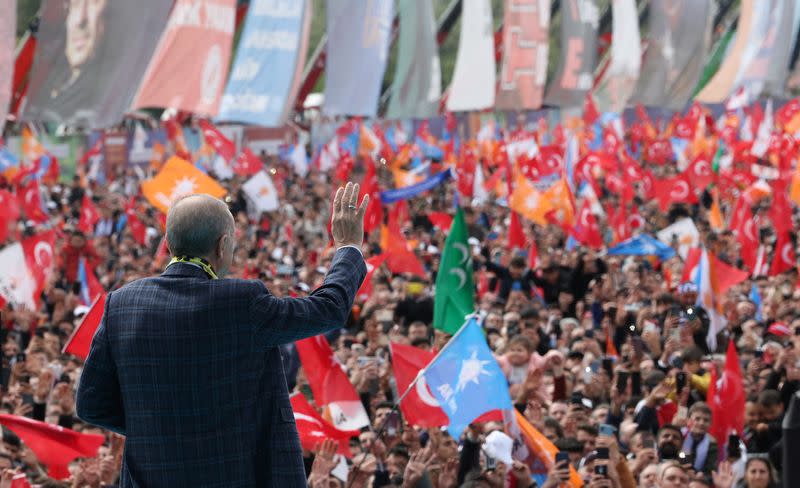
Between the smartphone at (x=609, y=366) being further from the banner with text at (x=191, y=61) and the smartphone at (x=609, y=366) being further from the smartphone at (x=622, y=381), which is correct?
the banner with text at (x=191, y=61)

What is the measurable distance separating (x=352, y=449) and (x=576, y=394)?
1701 mm

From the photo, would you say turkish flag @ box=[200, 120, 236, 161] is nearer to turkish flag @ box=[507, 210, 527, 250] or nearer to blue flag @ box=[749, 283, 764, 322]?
turkish flag @ box=[507, 210, 527, 250]

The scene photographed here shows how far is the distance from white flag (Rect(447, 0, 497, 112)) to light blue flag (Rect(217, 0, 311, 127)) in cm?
696

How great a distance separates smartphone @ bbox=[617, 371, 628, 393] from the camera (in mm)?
9156

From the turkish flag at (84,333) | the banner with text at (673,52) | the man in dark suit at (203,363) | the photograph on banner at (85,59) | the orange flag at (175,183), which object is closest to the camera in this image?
the man in dark suit at (203,363)

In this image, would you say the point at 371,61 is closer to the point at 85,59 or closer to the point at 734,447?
the point at 85,59

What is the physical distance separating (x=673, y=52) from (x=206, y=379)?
38382mm

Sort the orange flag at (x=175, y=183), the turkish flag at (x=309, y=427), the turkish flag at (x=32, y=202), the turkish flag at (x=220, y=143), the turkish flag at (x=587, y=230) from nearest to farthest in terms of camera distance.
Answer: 1. the turkish flag at (x=309, y=427)
2. the orange flag at (x=175, y=183)
3. the turkish flag at (x=587, y=230)
4. the turkish flag at (x=32, y=202)
5. the turkish flag at (x=220, y=143)

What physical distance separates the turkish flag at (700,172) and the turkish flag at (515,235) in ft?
22.3

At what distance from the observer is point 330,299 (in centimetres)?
318

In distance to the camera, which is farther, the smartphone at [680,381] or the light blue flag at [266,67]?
the light blue flag at [266,67]

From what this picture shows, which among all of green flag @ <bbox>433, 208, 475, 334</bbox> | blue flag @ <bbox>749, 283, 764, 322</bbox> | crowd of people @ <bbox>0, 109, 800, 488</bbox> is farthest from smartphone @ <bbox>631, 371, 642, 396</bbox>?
blue flag @ <bbox>749, 283, 764, 322</bbox>

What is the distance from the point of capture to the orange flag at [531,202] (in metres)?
17.7

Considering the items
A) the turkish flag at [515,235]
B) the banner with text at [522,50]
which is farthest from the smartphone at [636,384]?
the banner with text at [522,50]
